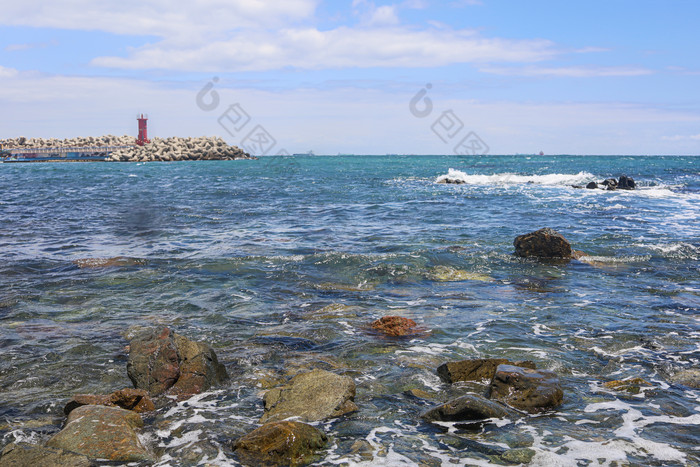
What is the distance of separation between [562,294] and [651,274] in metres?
3.00

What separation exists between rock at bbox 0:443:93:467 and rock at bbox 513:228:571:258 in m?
11.2

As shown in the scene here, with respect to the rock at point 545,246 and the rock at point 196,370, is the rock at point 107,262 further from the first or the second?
the rock at point 545,246

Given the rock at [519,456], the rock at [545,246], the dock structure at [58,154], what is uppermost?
the dock structure at [58,154]

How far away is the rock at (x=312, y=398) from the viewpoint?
5.29 metres

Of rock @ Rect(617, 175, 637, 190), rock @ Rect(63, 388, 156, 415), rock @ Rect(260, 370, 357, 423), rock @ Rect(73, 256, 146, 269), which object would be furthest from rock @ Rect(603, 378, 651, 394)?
rock @ Rect(617, 175, 637, 190)

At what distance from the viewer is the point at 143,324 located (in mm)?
8203

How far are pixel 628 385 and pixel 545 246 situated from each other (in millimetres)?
7313

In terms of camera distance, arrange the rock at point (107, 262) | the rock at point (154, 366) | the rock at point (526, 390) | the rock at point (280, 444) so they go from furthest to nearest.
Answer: the rock at point (107, 262) → the rock at point (154, 366) → the rock at point (526, 390) → the rock at point (280, 444)

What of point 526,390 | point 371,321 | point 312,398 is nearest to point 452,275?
point 371,321

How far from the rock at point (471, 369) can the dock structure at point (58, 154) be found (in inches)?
4793

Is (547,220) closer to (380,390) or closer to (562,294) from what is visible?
(562,294)

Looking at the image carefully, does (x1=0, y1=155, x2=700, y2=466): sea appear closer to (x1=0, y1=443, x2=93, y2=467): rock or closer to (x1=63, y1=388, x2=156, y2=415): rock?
(x1=63, y1=388, x2=156, y2=415): rock

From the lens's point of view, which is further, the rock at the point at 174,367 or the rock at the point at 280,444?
the rock at the point at 174,367

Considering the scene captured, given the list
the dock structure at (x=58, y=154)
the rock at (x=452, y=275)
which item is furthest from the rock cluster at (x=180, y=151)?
the rock at (x=452, y=275)
